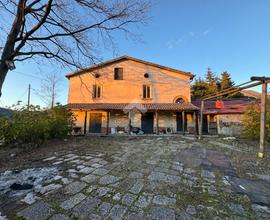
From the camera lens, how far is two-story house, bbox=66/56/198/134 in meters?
13.7

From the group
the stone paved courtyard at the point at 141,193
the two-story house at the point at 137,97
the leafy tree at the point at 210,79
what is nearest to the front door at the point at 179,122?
the two-story house at the point at 137,97

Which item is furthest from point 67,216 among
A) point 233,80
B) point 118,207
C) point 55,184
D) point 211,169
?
point 233,80

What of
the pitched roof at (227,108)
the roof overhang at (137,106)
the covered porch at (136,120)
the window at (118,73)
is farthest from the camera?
the window at (118,73)

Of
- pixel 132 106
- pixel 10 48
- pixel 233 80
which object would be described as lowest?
pixel 132 106

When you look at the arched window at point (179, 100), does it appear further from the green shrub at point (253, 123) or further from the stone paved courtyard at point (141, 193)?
the stone paved courtyard at point (141, 193)

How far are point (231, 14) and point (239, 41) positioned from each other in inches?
101

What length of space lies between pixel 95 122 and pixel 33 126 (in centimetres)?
737

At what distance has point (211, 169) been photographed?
13.4ft

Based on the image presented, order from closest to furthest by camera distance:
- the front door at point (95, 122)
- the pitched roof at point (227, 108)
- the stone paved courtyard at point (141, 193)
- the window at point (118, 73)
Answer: the stone paved courtyard at point (141, 193) < the pitched roof at point (227, 108) < the front door at point (95, 122) < the window at point (118, 73)

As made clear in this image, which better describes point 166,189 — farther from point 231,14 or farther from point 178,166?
point 231,14

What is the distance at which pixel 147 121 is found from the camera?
1396 centimetres

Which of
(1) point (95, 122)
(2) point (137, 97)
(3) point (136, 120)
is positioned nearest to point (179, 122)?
(3) point (136, 120)

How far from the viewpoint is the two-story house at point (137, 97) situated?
13.7m

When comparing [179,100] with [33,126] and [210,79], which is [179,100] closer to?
[33,126]
